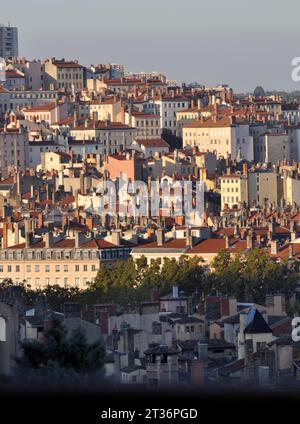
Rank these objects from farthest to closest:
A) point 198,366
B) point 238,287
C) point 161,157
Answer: point 161,157
point 238,287
point 198,366

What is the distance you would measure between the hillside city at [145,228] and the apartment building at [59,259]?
0.12ft

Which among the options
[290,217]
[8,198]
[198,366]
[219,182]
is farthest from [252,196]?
[198,366]

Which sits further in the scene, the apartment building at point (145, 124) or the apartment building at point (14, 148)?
the apartment building at point (145, 124)

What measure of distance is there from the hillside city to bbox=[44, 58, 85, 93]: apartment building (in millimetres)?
80

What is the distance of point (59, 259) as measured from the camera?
5050 cm

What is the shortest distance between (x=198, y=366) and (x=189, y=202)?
38.9 metres

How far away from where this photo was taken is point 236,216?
60094 mm

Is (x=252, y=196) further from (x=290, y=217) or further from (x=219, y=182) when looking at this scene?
(x=290, y=217)

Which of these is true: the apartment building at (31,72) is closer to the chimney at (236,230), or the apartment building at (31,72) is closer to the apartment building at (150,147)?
the apartment building at (150,147)

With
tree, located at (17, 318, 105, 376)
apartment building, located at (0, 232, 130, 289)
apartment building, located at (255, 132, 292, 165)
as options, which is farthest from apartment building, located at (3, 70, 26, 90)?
tree, located at (17, 318, 105, 376)

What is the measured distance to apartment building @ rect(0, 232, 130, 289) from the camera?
164 feet

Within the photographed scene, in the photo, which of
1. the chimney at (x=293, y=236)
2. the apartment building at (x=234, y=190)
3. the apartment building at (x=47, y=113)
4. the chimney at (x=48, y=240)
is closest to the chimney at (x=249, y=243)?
the chimney at (x=293, y=236)

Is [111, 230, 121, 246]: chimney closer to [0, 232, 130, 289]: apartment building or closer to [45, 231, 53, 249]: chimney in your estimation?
[0, 232, 130, 289]: apartment building

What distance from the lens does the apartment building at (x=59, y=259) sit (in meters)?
50.0
